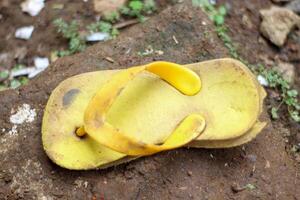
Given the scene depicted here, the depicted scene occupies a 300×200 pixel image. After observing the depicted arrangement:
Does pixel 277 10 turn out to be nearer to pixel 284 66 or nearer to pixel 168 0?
pixel 284 66

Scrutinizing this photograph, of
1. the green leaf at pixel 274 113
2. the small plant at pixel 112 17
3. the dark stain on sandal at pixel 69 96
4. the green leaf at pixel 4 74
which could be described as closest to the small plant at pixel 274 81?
the green leaf at pixel 274 113

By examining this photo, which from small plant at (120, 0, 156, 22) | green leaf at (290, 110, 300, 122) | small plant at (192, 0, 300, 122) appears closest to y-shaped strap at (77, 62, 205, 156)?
small plant at (192, 0, 300, 122)

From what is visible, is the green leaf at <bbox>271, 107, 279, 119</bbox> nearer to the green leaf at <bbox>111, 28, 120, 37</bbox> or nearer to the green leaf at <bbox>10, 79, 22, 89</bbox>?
the green leaf at <bbox>111, 28, 120, 37</bbox>

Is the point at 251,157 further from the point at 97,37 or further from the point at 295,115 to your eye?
the point at 97,37

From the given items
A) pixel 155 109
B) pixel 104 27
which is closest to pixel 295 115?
pixel 155 109

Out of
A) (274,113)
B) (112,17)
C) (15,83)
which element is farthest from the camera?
(112,17)

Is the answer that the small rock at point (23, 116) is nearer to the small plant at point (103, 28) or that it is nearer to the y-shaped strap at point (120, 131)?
the y-shaped strap at point (120, 131)
